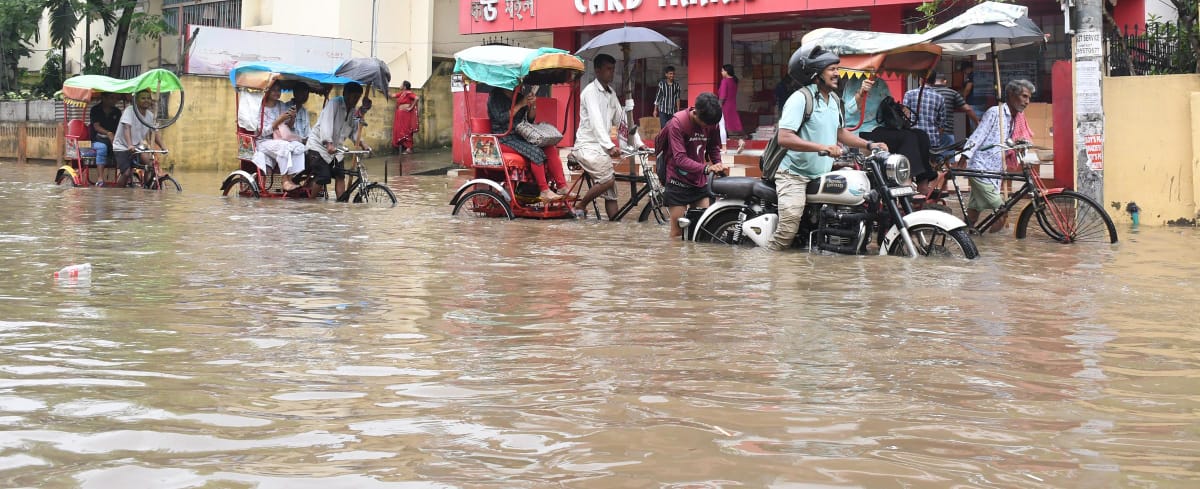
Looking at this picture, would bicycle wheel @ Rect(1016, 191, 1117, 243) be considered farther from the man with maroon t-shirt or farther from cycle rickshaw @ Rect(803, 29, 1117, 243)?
the man with maroon t-shirt

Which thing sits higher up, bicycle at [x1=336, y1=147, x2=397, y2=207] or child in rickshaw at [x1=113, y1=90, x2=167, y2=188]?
child in rickshaw at [x1=113, y1=90, x2=167, y2=188]

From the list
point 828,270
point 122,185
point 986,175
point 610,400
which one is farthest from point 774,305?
point 122,185

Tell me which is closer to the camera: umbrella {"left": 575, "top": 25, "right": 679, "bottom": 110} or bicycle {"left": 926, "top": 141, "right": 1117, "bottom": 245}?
bicycle {"left": 926, "top": 141, "right": 1117, "bottom": 245}

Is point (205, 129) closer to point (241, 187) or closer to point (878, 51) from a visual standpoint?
point (241, 187)

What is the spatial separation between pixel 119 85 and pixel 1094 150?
13.6 metres

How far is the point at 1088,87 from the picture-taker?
501 inches

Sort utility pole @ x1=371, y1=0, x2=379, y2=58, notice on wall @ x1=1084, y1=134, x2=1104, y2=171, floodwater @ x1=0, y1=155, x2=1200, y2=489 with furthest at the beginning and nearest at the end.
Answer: utility pole @ x1=371, y1=0, x2=379, y2=58, notice on wall @ x1=1084, y1=134, x2=1104, y2=171, floodwater @ x1=0, y1=155, x2=1200, y2=489

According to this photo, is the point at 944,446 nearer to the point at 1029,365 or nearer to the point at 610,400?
the point at 610,400

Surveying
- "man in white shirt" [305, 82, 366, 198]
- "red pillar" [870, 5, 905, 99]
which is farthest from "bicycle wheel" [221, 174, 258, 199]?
"red pillar" [870, 5, 905, 99]

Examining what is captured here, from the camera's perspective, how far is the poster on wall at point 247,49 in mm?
29219

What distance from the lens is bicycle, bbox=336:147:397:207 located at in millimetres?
15844

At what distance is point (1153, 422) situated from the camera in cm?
420

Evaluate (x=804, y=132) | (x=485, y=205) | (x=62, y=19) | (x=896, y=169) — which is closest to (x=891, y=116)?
(x=804, y=132)

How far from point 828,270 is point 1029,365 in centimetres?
358
